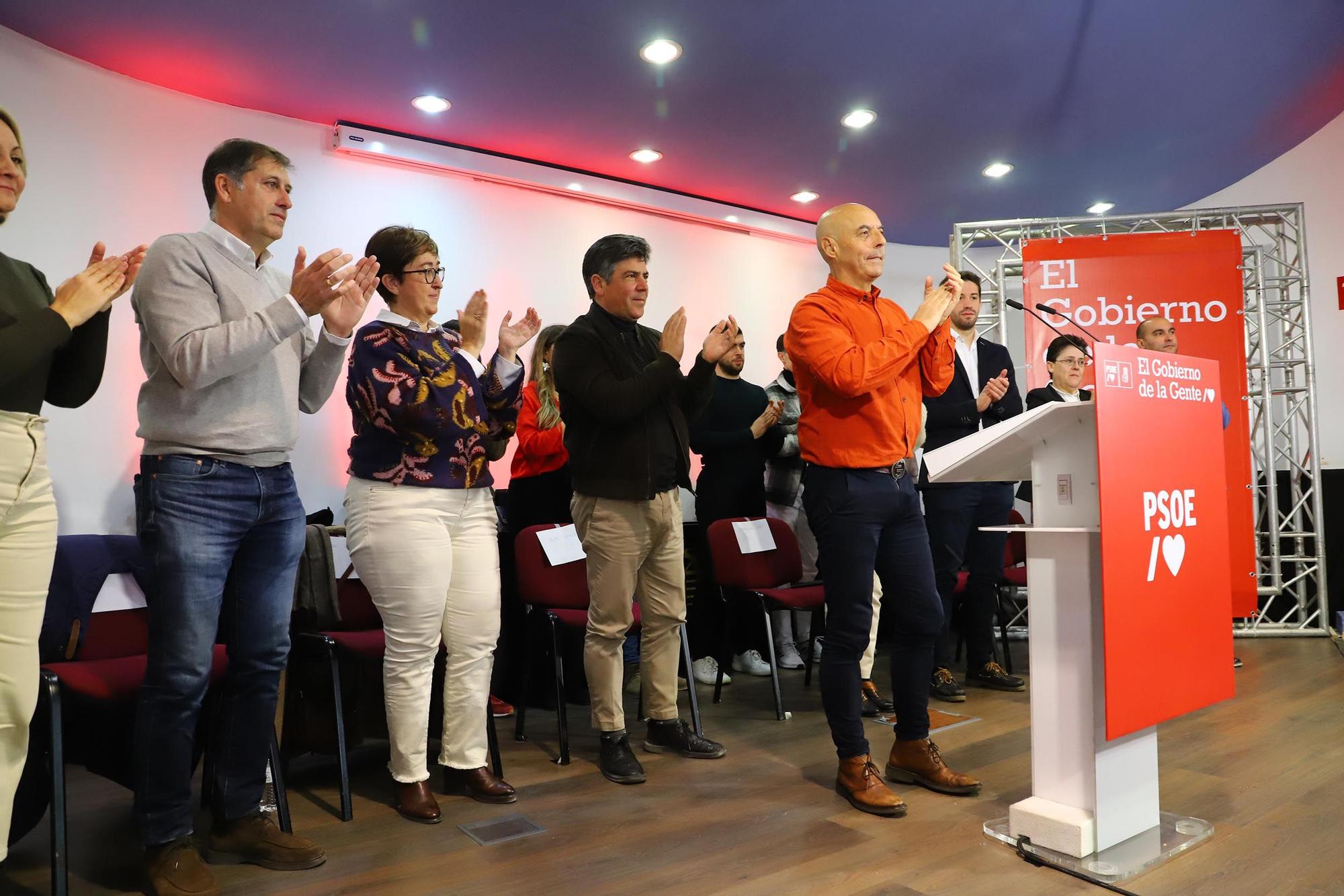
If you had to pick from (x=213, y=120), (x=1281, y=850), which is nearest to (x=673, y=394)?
(x=1281, y=850)

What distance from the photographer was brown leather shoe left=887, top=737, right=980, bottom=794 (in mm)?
2648

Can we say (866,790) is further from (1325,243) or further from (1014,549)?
(1325,243)

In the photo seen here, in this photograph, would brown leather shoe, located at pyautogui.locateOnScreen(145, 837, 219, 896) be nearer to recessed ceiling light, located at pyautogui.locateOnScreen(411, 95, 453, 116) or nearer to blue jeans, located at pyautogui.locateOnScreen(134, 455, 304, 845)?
blue jeans, located at pyautogui.locateOnScreen(134, 455, 304, 845)

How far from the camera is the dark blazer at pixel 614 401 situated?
9.27ft

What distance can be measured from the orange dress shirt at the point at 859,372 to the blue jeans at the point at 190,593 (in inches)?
54.2

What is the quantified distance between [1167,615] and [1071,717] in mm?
326

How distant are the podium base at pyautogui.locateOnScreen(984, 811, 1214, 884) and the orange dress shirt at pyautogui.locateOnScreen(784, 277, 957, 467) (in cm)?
98

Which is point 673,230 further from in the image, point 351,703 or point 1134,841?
point 1134,841

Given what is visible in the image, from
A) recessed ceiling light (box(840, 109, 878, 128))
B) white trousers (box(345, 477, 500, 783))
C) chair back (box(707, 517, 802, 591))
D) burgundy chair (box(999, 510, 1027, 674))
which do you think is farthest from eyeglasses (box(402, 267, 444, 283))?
recessed ceiling light (box(840, 109, 878, 128))

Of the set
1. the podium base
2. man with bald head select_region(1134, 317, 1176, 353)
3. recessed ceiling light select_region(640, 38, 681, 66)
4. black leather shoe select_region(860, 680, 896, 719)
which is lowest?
the podium base

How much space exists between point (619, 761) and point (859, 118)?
3.70 m

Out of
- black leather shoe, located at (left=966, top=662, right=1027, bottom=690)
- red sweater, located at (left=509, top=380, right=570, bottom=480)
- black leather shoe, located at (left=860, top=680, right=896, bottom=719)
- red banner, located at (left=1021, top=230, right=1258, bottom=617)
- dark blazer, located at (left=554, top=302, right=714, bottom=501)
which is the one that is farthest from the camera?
red banner, located at (left=1021, top=230, right=1258, bottom=617)

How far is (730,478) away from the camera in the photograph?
15.0ft

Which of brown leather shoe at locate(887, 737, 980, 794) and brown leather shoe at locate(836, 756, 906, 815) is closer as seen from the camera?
brown leather shoe at locate(836, 756, 906, 815)
